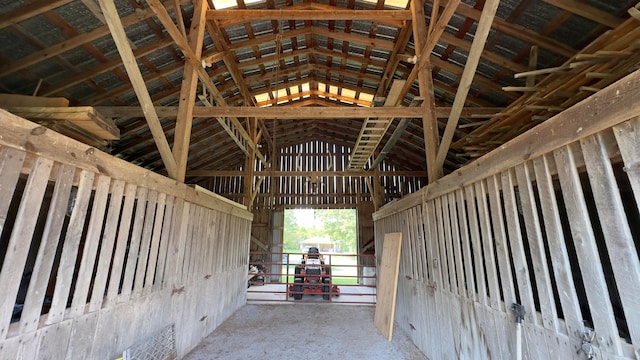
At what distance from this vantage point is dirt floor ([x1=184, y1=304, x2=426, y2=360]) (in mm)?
4086

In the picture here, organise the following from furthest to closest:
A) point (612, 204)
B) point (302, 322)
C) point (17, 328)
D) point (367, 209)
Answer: point (367, 209) → point (302, 322) → point (17, 328) → point (612, 204)

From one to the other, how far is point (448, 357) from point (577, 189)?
2.63m

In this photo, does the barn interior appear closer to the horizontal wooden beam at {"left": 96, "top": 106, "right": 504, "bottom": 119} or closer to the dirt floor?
the horizontal wooden beam at {"left": 96, "top": 106, "right": 504, "bottom": 119}

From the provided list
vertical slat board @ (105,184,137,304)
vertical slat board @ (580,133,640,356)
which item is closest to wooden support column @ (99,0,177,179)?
vertical slat board @ (105,184,137,304)

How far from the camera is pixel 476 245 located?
9.05 feet

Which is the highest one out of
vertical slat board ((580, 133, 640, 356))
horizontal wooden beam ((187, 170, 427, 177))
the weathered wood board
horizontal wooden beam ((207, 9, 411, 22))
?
horizontal wooden beam ((207, 9, 411, 22))

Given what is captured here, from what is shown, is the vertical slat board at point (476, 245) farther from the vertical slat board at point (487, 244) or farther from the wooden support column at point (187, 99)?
the wooden support column at point (187, 99)

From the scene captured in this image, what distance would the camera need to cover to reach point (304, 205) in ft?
40.8

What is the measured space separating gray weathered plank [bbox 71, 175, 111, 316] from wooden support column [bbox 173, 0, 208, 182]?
1.33 meters

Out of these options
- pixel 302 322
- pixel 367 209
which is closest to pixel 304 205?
pixel 367 209

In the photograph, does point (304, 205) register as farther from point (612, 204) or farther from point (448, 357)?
point (612, 204)

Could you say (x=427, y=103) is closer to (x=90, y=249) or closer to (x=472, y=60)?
(x=472, y=60)

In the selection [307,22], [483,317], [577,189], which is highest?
[307,22]

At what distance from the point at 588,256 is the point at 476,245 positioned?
46.3 inches
